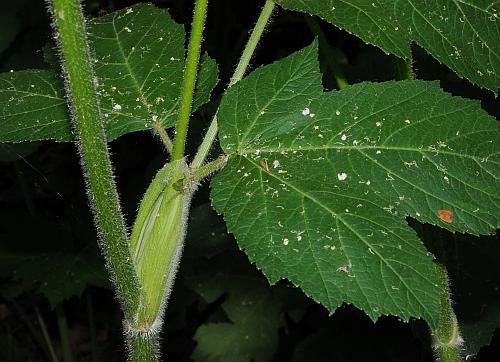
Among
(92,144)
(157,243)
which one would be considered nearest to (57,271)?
(157,243)

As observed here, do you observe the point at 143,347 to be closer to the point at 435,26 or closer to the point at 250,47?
the point at 250,47

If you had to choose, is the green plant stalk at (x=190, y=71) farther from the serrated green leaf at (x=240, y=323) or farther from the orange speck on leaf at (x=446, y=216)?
the serrated green leaf at (x=240, y=323)

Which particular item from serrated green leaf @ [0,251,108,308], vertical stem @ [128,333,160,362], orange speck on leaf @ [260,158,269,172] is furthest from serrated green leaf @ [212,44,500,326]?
serrated green leaf @ [0,251,108,308]

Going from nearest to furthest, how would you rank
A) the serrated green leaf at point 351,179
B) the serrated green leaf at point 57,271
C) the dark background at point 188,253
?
1. the serrated green leaf at point 351,179
2. the dark background at point 188,253
3. the serrated green leaf at point 57,271

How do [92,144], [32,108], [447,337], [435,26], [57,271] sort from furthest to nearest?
[57,271] < [447,337] < [32,108] < [435,26] < [92,144]

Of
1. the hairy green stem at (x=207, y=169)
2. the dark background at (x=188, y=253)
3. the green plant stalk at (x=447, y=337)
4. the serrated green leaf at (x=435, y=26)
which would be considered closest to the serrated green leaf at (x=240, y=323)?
the dark background at (x=188, y=253)

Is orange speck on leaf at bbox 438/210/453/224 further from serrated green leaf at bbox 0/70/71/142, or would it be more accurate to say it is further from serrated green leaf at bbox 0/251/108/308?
serrated green leaf at bbox 0/251/108/308
